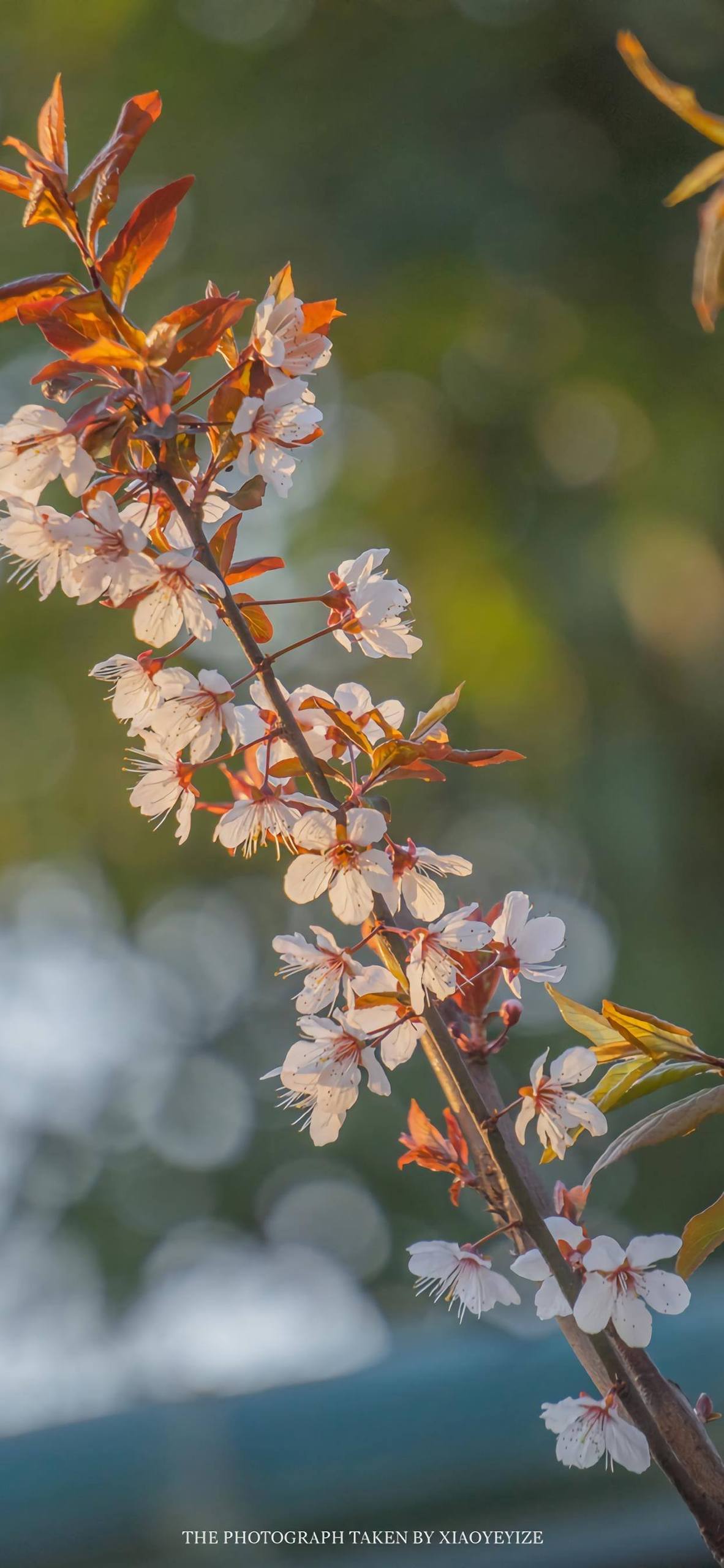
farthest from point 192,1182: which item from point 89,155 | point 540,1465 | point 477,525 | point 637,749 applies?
point 89,155

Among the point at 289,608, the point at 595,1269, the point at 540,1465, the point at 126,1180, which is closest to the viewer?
the point at 595,1269

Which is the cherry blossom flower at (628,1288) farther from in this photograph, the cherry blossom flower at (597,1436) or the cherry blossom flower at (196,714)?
the cherry blossom flower at (196,714)

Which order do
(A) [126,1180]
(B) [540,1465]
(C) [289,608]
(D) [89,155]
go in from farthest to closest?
(A) [126,1180], (D) [89,155], (C) [289,608], (B) [540,1465]

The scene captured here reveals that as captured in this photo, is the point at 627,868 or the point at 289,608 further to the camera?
the point at 627,868

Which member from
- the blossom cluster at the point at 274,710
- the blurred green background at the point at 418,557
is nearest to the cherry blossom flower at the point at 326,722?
the blossom cluster at the point at 274,710

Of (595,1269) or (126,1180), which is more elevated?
(595,1269)

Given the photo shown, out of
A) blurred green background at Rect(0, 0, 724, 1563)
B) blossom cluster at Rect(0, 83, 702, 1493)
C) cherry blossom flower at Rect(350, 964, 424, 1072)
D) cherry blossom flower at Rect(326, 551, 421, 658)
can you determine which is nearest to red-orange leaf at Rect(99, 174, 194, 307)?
blossom cluster at Rect(0, 83, 702, 1493)

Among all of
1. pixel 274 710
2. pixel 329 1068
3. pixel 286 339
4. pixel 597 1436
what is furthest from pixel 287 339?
pixel 597 1436

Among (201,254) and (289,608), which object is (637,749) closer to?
(289,608)
